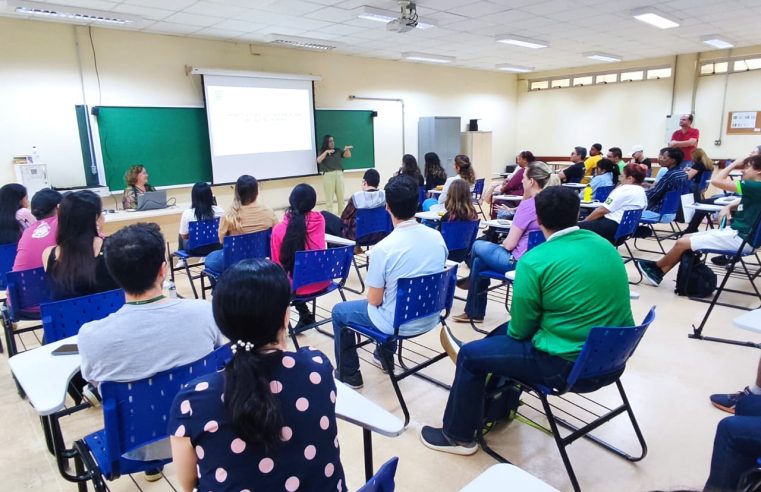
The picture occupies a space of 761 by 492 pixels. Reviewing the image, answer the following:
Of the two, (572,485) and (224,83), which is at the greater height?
(224,83)

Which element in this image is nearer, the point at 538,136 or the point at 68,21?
the point at 68,21

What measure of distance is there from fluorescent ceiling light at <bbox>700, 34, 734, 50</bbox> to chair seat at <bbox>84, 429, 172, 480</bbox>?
9.78 meters

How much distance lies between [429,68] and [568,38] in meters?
3.37

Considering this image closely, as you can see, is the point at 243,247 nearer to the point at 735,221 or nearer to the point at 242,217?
the point at 242,217

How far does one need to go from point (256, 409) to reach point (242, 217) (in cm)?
307

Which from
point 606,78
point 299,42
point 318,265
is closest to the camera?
point 318,265

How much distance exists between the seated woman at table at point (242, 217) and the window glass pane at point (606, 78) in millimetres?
10253

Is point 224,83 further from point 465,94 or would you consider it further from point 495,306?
point 465,94

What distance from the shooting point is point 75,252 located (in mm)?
2398

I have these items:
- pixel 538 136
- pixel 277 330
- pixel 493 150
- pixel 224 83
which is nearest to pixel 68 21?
pixel 224 83

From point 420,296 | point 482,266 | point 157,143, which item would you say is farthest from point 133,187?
point 420,296

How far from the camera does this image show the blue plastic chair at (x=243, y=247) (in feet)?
11.8

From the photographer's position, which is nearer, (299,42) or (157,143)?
(157,143)

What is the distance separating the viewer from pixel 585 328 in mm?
1837
